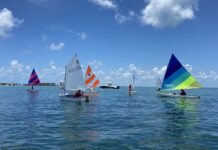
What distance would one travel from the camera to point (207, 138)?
20125mm

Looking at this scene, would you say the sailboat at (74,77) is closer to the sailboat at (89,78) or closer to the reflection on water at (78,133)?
the reflection on water at (78,133)

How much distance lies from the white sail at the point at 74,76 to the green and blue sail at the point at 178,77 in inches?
862

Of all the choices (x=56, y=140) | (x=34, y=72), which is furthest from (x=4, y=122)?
(x=34, y=72)

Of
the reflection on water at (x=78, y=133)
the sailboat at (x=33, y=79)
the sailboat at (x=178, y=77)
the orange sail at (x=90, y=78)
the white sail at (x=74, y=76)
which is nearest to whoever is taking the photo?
the reflection on water at (x=78, y=133)

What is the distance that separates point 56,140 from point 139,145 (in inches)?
219

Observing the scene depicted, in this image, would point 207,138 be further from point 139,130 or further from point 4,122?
point 4,122

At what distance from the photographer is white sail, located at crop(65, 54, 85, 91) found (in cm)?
5231

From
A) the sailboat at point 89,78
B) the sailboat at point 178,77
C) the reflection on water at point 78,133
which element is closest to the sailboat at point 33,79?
the sailboat at point 89,78

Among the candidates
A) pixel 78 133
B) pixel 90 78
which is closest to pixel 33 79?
pixel 90 78

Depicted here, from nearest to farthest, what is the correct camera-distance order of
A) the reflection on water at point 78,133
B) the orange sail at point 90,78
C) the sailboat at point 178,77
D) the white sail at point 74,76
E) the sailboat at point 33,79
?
the reflection on water at point 78,133, the white sail at point 74,76, the sailboat at point 178,77, the orange sail at point 90,78, the sailboat at point 33,79

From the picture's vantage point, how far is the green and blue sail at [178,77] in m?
63.0

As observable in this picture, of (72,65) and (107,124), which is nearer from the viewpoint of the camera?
(107,124)

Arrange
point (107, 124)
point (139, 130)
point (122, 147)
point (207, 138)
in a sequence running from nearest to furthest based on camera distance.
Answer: point (122, 147)
point (207, 138)
point (139, 130)
point (107, 124)

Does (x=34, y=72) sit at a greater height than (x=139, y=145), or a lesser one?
greater
